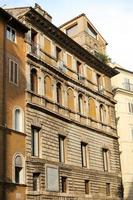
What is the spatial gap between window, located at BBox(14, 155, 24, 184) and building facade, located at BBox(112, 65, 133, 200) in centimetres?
2064

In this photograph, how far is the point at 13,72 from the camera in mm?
25031

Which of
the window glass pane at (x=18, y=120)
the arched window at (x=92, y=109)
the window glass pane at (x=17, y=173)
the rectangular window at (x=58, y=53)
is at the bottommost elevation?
the window glass pane at (x=17, y=173)

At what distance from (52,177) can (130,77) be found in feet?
80.1

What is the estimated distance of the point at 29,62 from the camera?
2658 centimetres

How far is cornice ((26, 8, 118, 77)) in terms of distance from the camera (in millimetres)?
28080

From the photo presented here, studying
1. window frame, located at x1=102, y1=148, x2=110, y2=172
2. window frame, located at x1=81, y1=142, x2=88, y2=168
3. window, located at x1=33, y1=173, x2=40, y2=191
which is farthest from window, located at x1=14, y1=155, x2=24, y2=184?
window frame, located at x1=102, y1=148, x2=110, y2=172

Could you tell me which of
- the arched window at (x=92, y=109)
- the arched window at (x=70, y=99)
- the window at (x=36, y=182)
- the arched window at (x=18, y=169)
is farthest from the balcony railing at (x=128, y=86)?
the arched window at (x=18, y=169)

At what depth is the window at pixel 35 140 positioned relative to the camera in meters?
25.4

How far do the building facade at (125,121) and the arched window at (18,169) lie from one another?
811 inches

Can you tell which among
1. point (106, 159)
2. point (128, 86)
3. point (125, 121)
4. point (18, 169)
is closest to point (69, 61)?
point (106, 159)

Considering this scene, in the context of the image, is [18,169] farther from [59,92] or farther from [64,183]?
[59,92]

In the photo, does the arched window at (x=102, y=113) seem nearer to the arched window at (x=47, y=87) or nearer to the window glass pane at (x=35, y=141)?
the arched window at (x=47, y=87)

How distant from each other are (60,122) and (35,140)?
10.3 ft

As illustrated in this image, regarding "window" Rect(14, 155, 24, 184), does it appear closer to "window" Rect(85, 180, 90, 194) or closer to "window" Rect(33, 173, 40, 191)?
"window" Rect(33, 173, 40, 191)
